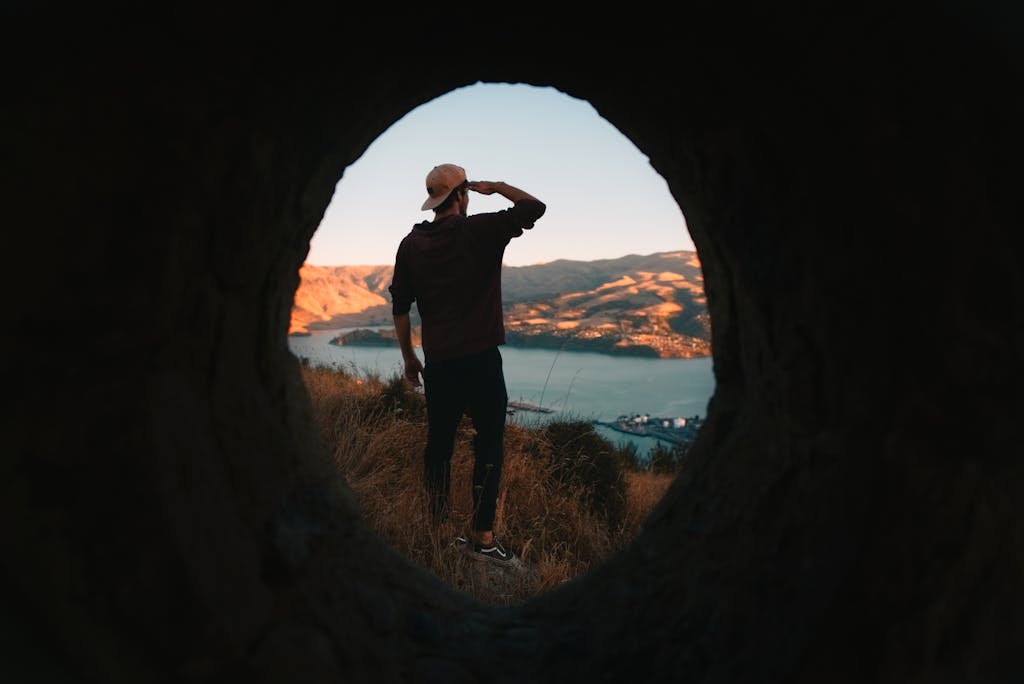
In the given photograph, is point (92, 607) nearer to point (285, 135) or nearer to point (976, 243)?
point (285, 135)

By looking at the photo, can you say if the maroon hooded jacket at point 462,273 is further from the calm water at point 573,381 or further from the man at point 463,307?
the calm water at point 573,381

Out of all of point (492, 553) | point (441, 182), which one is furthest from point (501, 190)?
point (492, 553)

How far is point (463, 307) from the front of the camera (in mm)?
2859

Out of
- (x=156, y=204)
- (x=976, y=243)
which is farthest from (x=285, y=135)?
(x=976, y=243)

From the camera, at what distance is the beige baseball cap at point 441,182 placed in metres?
2.95

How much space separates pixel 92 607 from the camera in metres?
0.67

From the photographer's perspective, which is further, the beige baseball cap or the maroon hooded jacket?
the beige baseball cap

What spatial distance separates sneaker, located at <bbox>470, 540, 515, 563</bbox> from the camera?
2.95m

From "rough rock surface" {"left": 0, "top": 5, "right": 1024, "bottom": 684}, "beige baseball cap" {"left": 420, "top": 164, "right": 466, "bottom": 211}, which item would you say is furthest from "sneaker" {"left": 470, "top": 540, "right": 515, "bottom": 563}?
"rough rock surface" {"left": 0, "top": 5, "right": 1024, "bottom": 684}

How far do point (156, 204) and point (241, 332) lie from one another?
0.27 m

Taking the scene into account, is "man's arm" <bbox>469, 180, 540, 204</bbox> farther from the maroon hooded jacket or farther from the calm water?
the calm water

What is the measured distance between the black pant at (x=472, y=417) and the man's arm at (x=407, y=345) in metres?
0.34

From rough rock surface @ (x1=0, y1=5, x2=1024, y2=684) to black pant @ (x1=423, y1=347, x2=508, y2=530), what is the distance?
178 cm

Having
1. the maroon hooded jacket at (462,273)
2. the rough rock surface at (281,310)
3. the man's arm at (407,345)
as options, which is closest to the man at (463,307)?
the maroon hooded jacket at (462,273)
